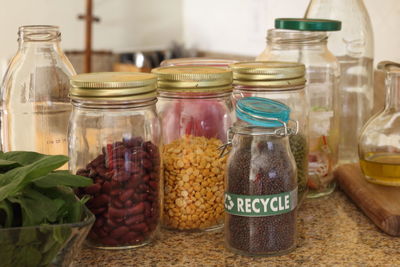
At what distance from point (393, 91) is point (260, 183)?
34cm

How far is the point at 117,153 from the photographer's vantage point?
2.50 feet

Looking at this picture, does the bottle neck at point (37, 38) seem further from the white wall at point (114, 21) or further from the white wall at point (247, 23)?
the white wall at point (114, 21)

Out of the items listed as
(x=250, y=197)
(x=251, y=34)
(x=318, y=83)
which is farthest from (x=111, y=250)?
(x=251, y=34)

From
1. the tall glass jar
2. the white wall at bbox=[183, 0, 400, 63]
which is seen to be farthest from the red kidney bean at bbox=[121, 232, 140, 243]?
the white wall at bbox=[183, 0, 400, 63]

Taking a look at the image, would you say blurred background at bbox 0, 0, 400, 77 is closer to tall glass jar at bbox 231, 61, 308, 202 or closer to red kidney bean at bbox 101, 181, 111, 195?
tall glass jar at bbox 231, 61, 308, 202

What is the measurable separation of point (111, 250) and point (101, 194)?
74 mm

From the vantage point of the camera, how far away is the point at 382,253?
0.77 meters

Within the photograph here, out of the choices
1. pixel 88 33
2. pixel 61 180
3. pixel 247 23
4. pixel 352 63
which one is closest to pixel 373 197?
pixel 352 63

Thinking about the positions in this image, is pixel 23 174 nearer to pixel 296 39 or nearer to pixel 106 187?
pixel 106 187

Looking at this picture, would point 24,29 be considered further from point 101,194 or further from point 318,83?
point 318,83

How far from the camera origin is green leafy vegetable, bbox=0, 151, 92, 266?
2.05 feet

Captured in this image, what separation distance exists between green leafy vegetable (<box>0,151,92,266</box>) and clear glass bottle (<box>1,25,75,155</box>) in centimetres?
20

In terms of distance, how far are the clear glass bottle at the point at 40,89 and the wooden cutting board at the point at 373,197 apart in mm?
430

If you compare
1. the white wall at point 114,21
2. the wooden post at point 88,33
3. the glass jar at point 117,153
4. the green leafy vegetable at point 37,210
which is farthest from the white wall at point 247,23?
the green leafy vegetable at point 37,210
